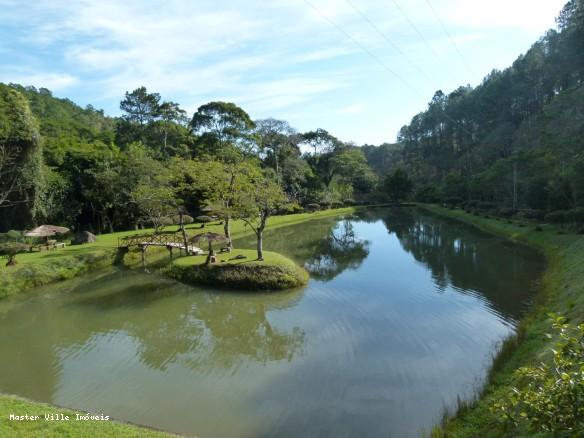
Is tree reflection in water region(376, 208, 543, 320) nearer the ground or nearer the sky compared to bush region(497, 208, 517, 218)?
nearer the ground

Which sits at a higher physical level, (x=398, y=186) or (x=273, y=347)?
(x=398, y=186)

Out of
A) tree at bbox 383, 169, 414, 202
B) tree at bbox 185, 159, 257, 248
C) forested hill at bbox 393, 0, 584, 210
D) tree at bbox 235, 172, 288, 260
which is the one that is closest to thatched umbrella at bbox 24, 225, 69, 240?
tree at bbox 185, 159, 257, 248

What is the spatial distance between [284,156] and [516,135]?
38183 millimetres

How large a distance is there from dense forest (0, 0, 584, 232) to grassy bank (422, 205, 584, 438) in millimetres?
6248

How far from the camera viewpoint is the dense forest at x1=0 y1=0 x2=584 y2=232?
29297 mm

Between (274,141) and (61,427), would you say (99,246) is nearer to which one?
(61,427)

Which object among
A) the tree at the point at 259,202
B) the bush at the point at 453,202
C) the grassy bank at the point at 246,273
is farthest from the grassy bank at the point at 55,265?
the bush at the point at 453,202

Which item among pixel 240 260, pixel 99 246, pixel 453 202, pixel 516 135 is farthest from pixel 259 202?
pixel 516 135

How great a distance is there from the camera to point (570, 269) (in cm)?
1795

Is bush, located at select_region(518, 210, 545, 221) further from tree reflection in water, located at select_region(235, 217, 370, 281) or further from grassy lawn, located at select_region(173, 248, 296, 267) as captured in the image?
grassy lawn, located at select_region(173, 248, 296, 267)

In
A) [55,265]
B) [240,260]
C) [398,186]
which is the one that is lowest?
[55,265]

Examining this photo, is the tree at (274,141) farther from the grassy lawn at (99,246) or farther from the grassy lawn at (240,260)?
the grassy lawn at (240,260)

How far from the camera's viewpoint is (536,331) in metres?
11.7

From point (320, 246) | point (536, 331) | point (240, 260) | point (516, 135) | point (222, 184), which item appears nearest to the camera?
point (536, 331)
